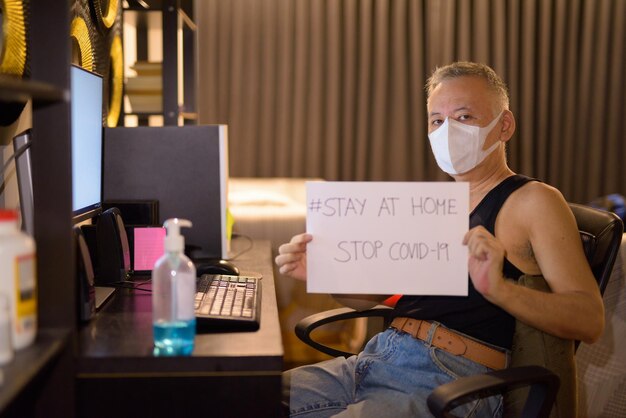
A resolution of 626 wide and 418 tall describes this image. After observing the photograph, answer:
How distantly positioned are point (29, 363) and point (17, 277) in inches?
4.3

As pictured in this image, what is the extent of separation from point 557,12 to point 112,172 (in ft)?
11.0

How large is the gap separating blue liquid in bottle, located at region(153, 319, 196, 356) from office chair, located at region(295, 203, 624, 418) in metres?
0.39

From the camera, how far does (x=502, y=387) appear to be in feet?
3.57

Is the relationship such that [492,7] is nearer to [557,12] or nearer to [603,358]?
[557,12]

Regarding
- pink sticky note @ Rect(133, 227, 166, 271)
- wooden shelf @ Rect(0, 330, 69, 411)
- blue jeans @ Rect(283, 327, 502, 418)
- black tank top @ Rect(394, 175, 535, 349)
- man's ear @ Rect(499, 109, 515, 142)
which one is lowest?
blue jeans @ Rect(283, 327, 502, 418)

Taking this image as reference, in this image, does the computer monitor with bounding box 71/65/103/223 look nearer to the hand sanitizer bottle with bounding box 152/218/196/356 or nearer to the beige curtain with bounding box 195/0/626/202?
the hand sanitizer bottle with bounding box 152/218/196/356

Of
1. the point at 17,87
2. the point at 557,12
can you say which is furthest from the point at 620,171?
the point at 17,87

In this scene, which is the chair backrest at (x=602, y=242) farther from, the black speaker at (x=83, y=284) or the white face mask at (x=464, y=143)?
the black speaker at (x=83, y=284)

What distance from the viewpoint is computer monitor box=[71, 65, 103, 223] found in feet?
4.31

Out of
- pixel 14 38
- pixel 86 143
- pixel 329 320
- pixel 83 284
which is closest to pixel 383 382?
pixel 329 320

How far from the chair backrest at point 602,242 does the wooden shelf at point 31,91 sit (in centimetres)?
101

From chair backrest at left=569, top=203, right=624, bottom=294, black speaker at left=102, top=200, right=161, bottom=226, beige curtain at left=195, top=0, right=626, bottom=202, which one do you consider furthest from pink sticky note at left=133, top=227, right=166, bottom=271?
beige curtain at left=195, top=0, right=626, bottom=202

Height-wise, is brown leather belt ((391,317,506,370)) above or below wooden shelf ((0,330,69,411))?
below

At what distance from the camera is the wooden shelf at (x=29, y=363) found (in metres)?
0.73
